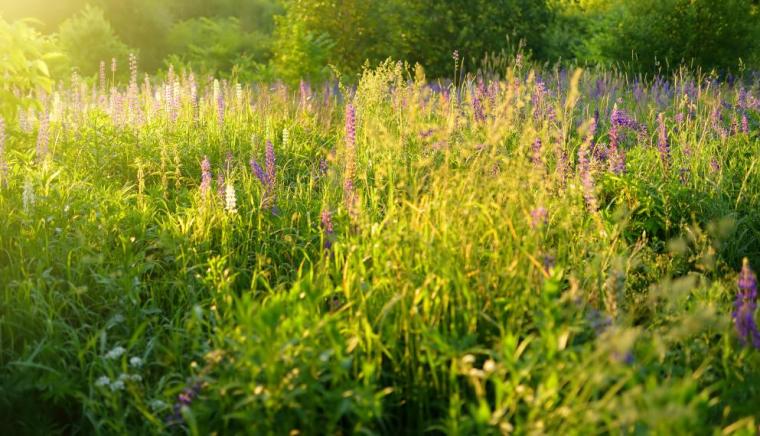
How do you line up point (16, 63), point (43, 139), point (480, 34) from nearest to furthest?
1. point (16, 63)
2. point (43, 139)
3. point (480, 34)

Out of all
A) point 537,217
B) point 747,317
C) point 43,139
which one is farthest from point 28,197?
point 747,317

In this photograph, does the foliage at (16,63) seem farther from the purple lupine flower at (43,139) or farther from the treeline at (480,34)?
the treeline at (480,34)

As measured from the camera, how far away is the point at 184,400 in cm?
246

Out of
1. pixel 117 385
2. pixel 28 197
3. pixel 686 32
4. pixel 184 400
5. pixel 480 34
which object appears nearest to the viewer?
pixel 184 400

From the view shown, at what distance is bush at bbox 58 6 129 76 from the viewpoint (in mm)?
14875

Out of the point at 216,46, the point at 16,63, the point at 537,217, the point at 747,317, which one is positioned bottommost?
the point at 216,46

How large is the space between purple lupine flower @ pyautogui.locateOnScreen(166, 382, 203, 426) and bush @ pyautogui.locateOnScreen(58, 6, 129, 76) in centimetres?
1387

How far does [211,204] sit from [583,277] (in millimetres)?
2037

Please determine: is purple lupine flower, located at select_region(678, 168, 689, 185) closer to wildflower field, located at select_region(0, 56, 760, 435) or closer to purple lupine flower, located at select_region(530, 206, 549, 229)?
wildflower field, located at select_region(0, 56, 760, 435)

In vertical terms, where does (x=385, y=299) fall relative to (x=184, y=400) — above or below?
above

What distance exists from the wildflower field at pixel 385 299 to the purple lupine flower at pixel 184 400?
0.02 m

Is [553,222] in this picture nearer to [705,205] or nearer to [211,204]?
[705,205]

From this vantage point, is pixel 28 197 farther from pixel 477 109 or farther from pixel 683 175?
pixel 683 175

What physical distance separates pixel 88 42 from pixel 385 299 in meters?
14.2
